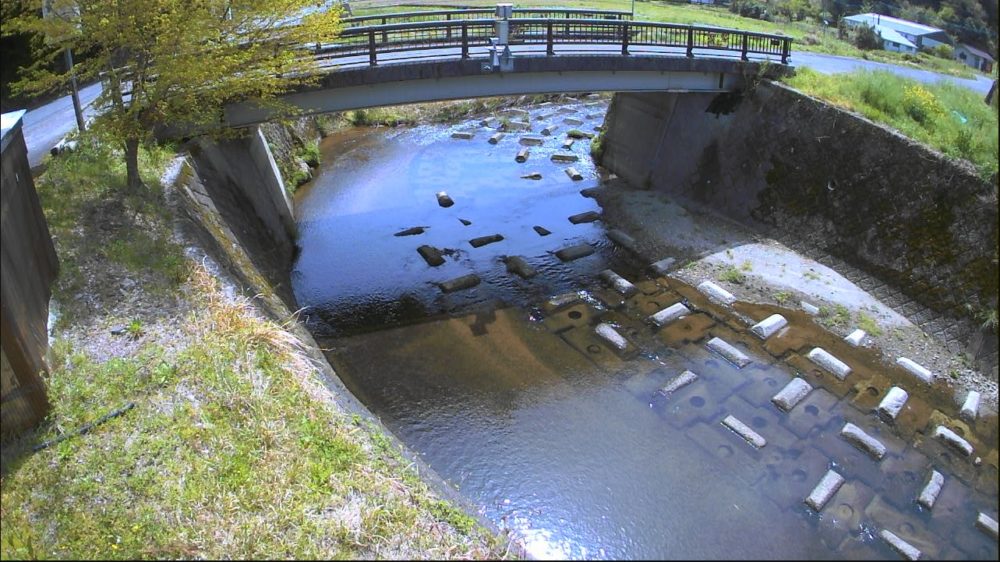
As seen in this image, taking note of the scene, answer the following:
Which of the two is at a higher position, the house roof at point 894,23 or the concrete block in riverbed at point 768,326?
the house roof at point 894,23

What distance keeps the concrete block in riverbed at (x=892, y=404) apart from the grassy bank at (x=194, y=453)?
8.20m

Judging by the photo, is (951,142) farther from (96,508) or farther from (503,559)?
(96,508)

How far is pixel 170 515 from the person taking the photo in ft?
26.2

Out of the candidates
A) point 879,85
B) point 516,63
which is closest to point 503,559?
point 516,63

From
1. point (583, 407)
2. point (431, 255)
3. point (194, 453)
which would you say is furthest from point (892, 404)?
point (194, 453)

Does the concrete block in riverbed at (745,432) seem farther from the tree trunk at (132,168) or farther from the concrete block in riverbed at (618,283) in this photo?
the tree trunk at (132,168)

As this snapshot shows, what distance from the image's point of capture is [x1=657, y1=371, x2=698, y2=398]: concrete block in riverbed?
13547 mm

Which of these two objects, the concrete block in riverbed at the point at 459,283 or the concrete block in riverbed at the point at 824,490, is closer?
the concrete block in riverbed at the point at 824,490

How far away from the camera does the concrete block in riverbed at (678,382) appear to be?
44.4 ft

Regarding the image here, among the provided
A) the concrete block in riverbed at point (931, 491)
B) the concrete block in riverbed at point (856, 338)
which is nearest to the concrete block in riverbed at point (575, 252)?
the concrete block in riverbed at point (856, 338)

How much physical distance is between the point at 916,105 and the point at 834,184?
2752mm

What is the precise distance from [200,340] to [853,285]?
46.8 feet

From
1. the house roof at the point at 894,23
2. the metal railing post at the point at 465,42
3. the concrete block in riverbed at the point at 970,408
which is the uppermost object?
the metal railing post at the point at 465,42

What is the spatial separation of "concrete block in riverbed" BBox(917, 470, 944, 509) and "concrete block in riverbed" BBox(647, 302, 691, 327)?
608cm
